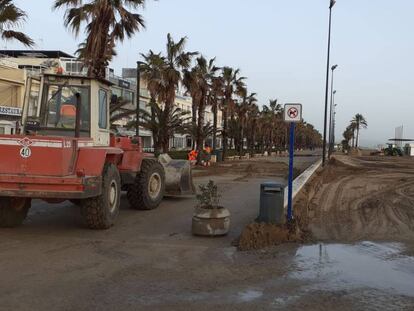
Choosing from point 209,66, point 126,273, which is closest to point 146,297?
point 126,273

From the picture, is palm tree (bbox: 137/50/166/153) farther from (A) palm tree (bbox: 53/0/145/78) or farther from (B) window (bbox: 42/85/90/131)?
(B) window (bbox: 42/85/90/131)

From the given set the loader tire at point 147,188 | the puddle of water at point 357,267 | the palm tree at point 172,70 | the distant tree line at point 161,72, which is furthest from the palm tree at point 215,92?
the puddle of water at point 357,267

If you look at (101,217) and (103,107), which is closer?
(101,217)

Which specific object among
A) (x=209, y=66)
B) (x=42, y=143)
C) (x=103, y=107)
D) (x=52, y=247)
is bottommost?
(x=52, y=247)

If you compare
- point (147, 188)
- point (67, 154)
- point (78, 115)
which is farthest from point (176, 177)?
point (67, 154)

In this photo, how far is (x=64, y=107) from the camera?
11.0 meters

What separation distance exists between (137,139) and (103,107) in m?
2.14

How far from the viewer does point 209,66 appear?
45250mm

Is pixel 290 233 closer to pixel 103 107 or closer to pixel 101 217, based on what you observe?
pixel 101 217

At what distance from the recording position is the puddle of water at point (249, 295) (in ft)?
21.2

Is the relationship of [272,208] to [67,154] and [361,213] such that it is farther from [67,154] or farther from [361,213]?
[361,213]

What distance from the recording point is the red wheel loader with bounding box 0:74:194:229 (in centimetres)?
960

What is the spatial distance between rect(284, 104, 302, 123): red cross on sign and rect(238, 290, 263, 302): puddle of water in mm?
4605

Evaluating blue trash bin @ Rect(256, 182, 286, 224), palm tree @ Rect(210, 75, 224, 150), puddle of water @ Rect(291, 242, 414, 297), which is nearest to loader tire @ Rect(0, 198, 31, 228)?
blue trash bin @ Rect(256, 182, 286, 224)
